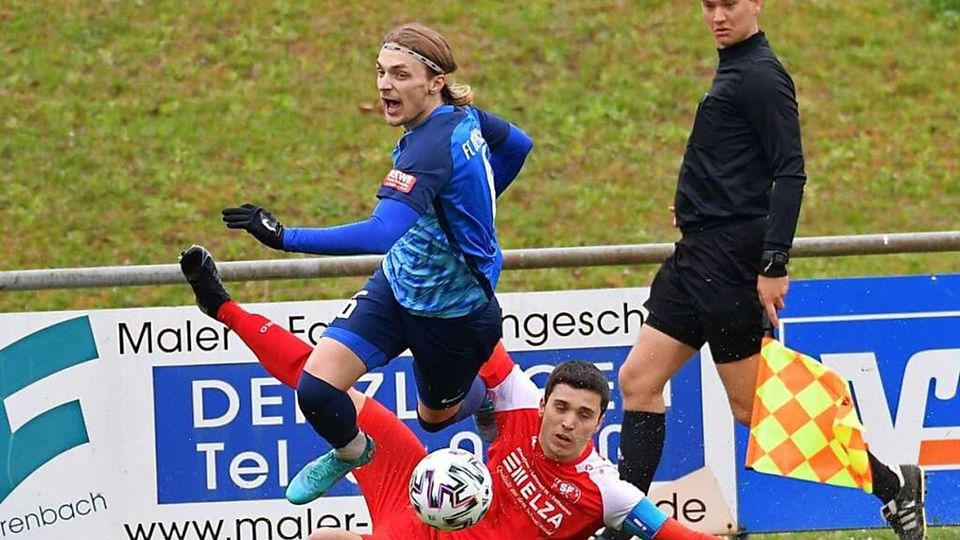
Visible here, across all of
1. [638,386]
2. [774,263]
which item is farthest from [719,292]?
[638,386]

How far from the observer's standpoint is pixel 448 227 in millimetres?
6074

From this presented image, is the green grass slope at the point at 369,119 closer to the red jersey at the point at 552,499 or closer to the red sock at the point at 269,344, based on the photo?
the red sock at the point at 269,344

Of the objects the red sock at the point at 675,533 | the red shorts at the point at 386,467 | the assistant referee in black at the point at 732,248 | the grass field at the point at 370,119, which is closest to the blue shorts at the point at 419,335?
the red shorts at the point at 386,467

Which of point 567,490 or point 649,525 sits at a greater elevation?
point 567,490

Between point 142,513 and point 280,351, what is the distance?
4.95 ft

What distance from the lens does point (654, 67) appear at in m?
13.2

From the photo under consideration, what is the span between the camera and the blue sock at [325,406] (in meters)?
6.09

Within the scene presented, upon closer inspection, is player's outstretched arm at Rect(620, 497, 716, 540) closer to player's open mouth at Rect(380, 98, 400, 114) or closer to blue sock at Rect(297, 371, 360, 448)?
blue sock at Rect(297, 371, 360, 448)

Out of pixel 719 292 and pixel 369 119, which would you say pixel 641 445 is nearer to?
pixel 719 292

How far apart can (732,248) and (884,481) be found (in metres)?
1.10

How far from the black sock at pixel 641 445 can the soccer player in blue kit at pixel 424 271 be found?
0.70m

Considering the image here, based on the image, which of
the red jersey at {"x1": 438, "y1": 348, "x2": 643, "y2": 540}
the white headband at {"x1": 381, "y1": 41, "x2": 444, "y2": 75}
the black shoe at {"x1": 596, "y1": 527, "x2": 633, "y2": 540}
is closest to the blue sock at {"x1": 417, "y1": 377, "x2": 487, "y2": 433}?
the red jersey at {"x1": 438, "y1": 348, "x2": 643, "y2": 540}

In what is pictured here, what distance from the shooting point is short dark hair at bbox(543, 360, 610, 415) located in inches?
236

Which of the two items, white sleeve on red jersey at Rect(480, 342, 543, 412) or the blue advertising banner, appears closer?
white sleeve on red jersey at Rect(480, 342, 543, 412)
